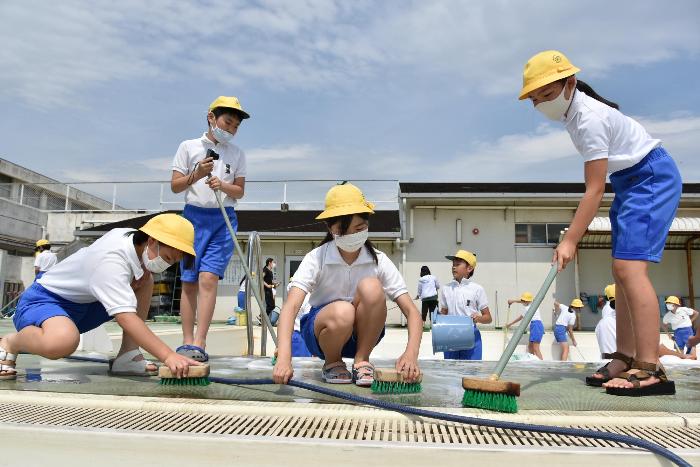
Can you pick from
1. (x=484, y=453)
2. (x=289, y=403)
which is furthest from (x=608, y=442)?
(x=289, y=403)

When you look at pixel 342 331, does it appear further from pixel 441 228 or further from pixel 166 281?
pixel 166 281

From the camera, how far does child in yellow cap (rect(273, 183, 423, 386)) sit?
271cm

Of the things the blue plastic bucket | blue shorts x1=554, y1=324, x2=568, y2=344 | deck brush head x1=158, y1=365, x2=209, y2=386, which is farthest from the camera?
blue shorts x1=554, y1=324, x2=568, y2=344

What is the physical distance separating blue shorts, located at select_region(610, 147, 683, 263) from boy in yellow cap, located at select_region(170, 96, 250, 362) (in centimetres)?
252

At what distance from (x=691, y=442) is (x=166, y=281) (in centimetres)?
1723

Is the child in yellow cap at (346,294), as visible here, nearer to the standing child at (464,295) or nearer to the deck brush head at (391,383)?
the deck brush head at (391,383)

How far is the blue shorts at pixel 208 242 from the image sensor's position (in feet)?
12.5

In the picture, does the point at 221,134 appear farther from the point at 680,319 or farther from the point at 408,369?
the point at 680,319

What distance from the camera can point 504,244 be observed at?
15539 millimetres

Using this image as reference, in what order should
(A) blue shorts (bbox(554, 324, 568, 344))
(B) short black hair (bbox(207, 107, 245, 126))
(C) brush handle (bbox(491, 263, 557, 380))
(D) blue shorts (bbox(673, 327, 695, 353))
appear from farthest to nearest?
1. (A) blue shorts (bbox(554, 324, 568, 344))
2. (D) blue shorts (bbox(673, 327, 695, 353))
3. (B) short black hair (bbox(207, 107, 245, 126))
4. (C) brush handle (bbox(491, 263, 557, 380))

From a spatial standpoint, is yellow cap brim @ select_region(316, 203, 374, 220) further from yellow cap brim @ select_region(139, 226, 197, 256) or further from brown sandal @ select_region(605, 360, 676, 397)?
brown sandal @ select_region(605, 360, 676, 397)

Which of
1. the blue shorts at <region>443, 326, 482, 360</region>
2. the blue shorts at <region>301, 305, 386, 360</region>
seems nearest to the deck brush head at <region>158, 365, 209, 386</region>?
the blue shorts at <region>301, 305, 386, 360</region>

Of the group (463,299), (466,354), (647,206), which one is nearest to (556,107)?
(647,206)

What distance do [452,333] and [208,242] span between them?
200 centimetres
